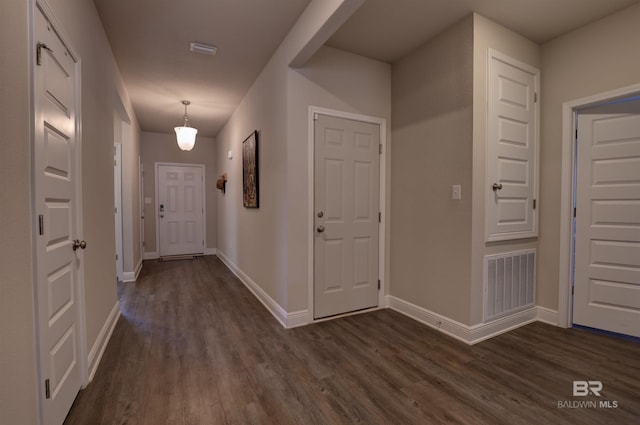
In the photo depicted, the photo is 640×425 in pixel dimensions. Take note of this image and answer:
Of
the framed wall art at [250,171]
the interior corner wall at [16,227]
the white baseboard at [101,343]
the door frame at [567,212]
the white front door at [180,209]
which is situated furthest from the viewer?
the white front door at [180,209]

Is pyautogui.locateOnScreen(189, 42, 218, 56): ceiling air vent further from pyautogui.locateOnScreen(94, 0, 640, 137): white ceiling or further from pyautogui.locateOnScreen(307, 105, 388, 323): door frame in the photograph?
pyautogui.locateOnScreen(307, 105, 388, 323): door frame

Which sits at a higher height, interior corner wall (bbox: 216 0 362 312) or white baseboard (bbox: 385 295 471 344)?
interior corner wall (bbox: 216 0 362 312)

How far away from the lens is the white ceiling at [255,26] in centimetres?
227

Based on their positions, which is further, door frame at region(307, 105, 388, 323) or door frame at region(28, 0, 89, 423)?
door frame at region(307, 105, 388, 323)

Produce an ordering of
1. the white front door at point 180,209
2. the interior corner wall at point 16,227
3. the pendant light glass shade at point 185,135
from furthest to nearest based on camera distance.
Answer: the white front door at point 180,209 → the pendant light glass shade at point 185,135 → the interior corner wall at point 16,227

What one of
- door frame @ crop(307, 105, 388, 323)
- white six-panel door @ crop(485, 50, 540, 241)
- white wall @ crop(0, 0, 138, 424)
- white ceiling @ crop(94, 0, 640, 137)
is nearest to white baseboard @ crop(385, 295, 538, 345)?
door frame @ crop(307, 105, 388, 323)

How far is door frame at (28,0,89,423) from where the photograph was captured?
122 cm

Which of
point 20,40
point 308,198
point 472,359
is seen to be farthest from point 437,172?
point 20,40

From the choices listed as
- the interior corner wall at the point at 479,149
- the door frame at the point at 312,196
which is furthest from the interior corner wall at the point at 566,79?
the door frame at the point at 312,196

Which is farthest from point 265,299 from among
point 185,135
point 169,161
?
point 169,161

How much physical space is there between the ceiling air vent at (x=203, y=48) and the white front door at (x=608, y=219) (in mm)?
3529

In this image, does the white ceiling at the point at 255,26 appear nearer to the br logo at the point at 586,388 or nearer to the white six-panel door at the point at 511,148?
the white six-panel door at the point at 511,148

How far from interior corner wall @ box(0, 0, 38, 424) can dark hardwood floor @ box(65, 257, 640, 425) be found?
65 centimetres

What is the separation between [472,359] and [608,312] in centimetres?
145
